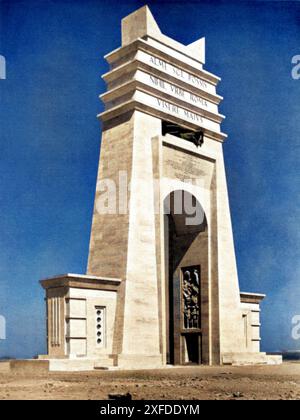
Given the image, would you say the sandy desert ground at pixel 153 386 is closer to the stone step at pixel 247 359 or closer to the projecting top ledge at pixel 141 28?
the stone step at pixel 247 359

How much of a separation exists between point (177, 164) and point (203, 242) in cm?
454

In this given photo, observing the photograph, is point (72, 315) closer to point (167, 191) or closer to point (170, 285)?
point (167, 191)

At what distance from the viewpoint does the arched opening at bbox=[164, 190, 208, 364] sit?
101 ft

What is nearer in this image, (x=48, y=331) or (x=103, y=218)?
(x=48, y=331)

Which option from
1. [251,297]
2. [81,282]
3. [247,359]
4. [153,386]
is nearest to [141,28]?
[81,282]

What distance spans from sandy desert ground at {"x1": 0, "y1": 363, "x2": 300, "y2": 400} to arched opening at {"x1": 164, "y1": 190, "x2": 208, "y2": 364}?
29.9ft

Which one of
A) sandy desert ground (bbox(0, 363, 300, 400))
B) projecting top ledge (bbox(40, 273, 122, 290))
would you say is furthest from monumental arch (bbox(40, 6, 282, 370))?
sandy desert ground (bbox(0, 363, 300, 400))

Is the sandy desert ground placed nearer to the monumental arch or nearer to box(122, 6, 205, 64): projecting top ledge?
the monumental arch

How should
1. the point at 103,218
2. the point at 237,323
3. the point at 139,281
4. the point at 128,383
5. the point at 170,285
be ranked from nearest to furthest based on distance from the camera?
1. the point at 128,383
2. the point at 139,281
3. the point at 103,218
4. the point at 237,323
5. the point at 170,285

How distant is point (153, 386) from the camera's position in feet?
55.6

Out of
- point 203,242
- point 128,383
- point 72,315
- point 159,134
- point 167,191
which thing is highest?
point 159,134

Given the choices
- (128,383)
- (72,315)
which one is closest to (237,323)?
(72,315)

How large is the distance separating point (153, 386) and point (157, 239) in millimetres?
10681

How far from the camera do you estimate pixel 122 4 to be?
16594 millimetres
